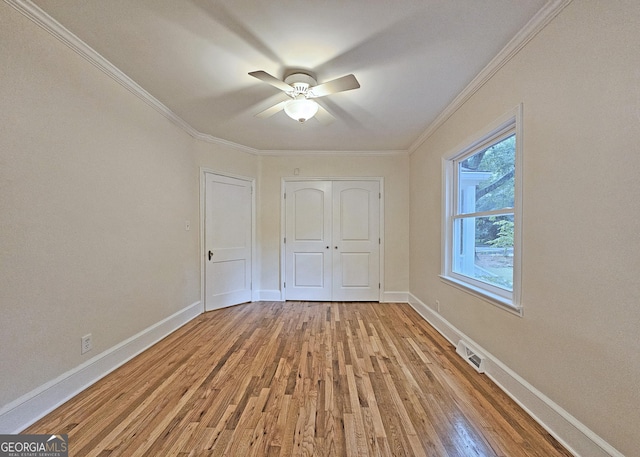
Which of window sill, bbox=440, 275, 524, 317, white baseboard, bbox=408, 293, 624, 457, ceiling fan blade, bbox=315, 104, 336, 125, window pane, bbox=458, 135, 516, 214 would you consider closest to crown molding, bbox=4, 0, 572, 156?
window pane, bbox=458, 135, 516, 214

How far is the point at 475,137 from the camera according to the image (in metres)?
2.29

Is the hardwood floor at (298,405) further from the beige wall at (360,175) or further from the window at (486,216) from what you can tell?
the beige wall at (360,175)

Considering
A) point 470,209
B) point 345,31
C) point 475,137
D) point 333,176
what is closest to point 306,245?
point 333,176

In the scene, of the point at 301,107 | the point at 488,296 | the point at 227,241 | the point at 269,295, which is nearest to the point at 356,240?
the point at 269,295

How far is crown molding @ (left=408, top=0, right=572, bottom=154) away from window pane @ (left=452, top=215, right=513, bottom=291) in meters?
1.10

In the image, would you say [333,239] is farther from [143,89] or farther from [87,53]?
[87,53]

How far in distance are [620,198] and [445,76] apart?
5.03 ft

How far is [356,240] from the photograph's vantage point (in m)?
4.27

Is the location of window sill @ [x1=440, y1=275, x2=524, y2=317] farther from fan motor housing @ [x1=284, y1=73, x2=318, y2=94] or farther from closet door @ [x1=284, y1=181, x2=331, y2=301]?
fan motor housing @ [x1=284, y1=73, x2=318, y2=94]

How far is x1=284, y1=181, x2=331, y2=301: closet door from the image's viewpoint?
428 cm

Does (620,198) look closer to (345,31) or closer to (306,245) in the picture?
(345,31)

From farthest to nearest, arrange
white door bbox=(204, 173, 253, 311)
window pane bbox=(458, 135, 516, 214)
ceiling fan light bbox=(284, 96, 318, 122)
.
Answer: white door bbox=(204, 173, 253, 311) < ceiling fan light bbox=(284, 96, 318, 122) < window pane bbox=(458, 135, 516, 214)

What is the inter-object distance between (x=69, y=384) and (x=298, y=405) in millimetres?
1553

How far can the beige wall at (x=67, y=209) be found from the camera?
4.85ft
